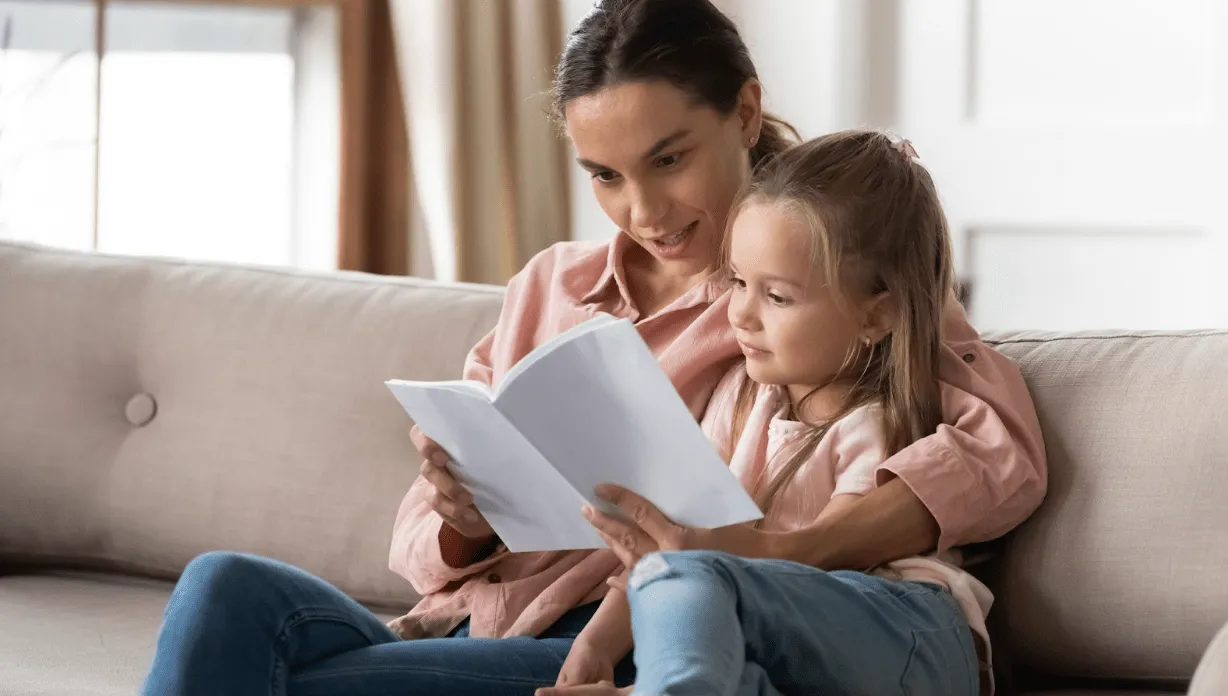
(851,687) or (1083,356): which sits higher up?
(1083,356)

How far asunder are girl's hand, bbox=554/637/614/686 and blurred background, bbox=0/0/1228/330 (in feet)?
5.58

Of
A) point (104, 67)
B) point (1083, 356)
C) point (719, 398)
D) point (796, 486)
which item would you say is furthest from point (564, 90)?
point (104, 67)

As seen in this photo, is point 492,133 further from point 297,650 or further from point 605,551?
point 297,650

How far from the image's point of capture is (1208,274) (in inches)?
109

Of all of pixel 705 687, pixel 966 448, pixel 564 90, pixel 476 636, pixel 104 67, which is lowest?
pixel 476 636

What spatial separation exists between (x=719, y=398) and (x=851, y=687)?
1.32 ft

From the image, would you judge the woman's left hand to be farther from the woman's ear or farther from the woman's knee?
the woman's ear

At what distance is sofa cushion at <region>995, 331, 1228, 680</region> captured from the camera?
1287 millimetres

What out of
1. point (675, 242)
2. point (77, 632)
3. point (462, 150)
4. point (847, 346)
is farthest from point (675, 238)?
point (462, 150)

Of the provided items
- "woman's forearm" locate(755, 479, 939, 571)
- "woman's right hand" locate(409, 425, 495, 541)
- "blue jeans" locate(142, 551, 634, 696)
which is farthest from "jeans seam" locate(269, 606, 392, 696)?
"woman's forearm" locate(755, 479, 939, 571)

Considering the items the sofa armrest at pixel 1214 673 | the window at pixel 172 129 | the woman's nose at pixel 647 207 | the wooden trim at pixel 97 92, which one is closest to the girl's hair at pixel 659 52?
the woman's nose at pixel 647 207

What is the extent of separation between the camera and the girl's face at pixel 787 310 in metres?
1.26

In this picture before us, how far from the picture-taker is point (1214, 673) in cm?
92

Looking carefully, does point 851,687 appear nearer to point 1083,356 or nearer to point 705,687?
point 705,687
